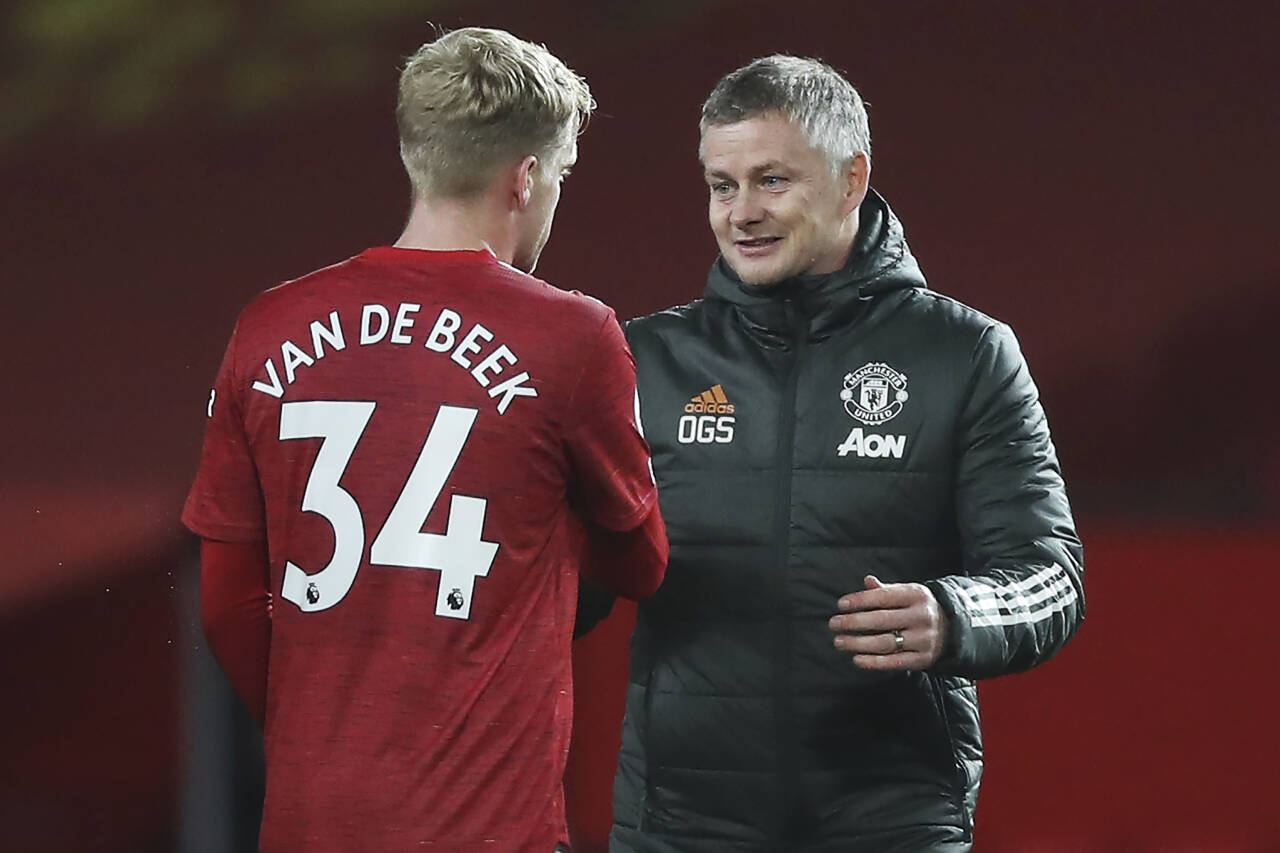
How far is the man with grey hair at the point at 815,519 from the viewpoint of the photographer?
153 centimetres

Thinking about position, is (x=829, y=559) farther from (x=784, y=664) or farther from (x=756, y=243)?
(x=756, y=243)

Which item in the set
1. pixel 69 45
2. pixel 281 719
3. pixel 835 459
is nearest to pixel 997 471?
pixel 835 459

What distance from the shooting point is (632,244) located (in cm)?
375

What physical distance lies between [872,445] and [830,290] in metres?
0.16

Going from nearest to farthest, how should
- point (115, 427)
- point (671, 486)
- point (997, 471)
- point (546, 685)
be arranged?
point (546, 685) < point (997, 471) < point (671, 486) < point (115, 427)

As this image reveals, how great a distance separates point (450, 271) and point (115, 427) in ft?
8.43

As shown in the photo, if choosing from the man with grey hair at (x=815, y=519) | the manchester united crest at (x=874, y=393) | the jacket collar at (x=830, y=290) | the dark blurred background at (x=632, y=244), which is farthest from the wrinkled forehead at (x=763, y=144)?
the dark blurred background at (x=632, y=244)

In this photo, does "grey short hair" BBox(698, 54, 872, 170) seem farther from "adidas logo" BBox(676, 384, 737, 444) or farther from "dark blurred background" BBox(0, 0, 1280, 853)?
"dark blurred background" BBox(0, 0, 1280, 853)

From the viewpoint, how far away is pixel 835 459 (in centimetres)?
157

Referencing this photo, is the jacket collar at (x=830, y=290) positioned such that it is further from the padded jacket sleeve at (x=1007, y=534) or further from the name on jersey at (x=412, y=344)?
the name on jersey at (x=412, y=344)

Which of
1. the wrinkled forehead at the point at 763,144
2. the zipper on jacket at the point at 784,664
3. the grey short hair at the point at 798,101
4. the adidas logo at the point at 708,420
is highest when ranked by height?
Answer: the grey short hair at the point at 798,101

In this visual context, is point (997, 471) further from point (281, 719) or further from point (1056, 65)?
point (1056, 65)

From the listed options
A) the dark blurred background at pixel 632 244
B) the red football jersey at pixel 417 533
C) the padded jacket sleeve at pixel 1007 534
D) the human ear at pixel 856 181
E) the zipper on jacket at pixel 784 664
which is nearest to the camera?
the red football jersey at pixel 417 533

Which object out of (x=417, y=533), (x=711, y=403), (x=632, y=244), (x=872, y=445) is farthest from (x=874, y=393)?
(x=632, y=244)
